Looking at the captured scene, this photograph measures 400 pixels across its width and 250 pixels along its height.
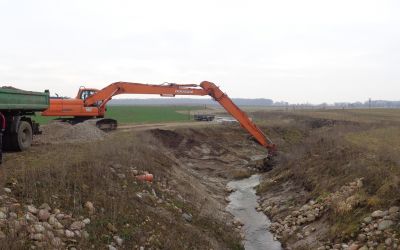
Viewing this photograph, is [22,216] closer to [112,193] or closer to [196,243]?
[112,193]

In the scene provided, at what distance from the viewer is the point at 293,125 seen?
1937 inches

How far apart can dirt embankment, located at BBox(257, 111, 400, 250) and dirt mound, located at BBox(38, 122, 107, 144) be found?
10.00 meters

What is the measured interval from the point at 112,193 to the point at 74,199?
1.89 meters

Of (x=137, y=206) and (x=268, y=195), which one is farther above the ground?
(x=137, y=206)

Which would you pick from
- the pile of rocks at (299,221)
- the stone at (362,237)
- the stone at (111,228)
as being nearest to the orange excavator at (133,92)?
the pile of rocks at (299,221)

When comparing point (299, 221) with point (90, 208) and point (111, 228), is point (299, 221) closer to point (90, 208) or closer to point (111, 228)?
point (111, 228)

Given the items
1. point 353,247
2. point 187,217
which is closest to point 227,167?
point 187,217

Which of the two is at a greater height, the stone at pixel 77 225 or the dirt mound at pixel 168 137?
the dirt mound at pixel 168 137

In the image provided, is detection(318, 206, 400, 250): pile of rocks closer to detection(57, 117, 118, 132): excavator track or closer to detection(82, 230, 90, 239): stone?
detection(82, 230, 90, 239): stone

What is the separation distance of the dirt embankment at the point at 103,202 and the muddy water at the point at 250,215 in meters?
0.67

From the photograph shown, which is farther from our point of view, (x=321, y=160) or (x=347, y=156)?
(x=321, y=160)

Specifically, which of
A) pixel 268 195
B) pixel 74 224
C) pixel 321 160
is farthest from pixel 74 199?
pixel 321 160

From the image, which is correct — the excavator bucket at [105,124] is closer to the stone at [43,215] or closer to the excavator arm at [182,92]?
the excavator arm at [182,92]

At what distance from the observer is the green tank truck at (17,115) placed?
50.6 feet
